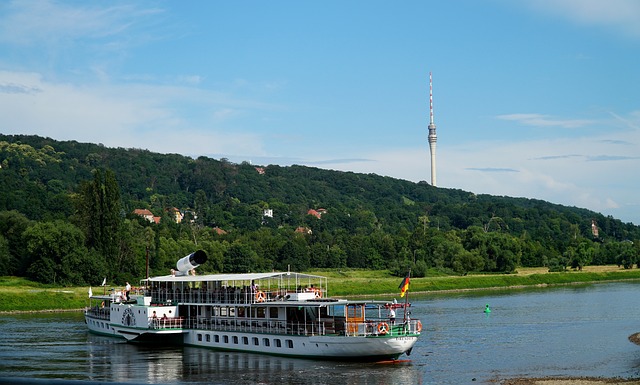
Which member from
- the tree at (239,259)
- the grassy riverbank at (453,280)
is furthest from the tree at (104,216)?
the grassy riverbank at (453,280)

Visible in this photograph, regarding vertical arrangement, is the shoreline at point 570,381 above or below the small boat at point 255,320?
below

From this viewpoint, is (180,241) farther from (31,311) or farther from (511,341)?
(511,341)

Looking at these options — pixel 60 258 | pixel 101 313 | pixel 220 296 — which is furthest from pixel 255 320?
pixel 60 258

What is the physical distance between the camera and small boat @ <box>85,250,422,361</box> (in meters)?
47.0

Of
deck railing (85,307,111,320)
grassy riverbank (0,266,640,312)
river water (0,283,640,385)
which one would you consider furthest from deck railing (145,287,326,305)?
grassy riverbank (0,266,640,312)

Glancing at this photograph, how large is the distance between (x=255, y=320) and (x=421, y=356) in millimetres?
11257

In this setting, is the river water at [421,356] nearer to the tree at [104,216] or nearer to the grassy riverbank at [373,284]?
the grassy riverbank at [373,284]

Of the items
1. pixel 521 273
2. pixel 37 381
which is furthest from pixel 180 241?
pixel 37 381

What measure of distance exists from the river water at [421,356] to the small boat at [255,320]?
1.00 m

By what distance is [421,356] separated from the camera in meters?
50.4

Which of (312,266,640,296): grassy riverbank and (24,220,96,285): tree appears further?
(312,266,640,296): grassy riverbank

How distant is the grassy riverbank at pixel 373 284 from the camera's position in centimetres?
9412

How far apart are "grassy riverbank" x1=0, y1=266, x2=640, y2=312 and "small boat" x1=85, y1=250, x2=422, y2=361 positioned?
1088 inches

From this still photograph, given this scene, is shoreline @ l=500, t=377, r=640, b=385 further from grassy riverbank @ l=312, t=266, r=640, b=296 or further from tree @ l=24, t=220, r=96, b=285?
tree @ l=24, t=220, r=96, b=285
